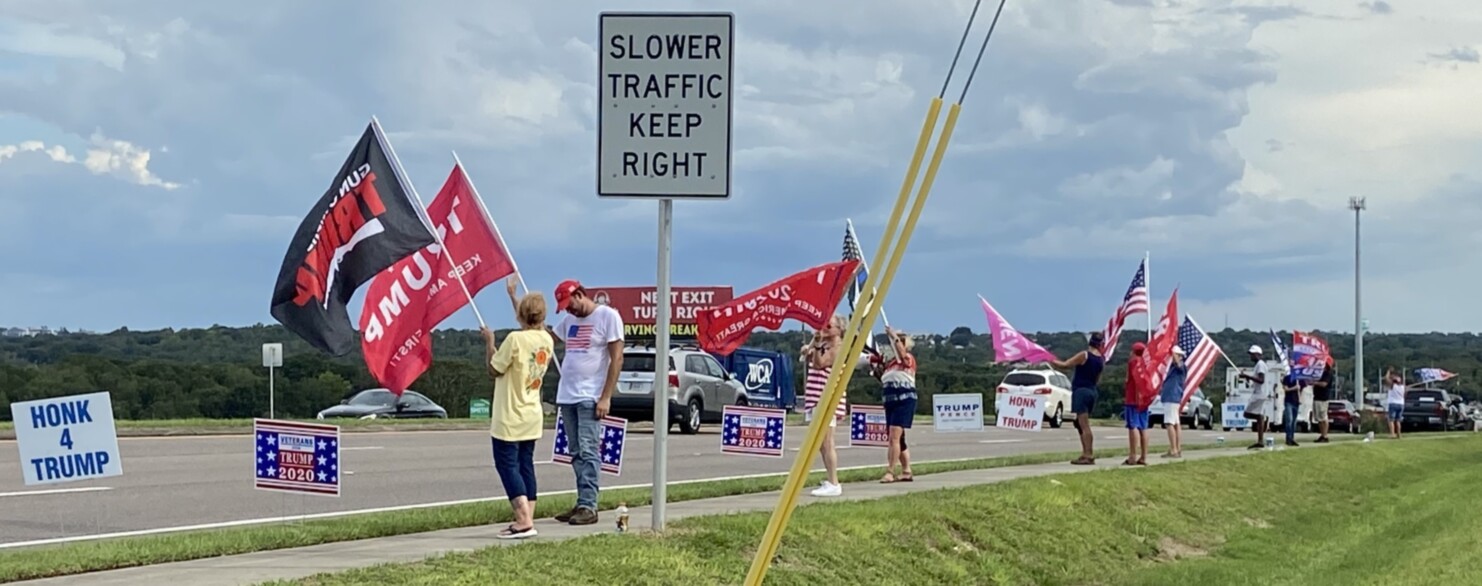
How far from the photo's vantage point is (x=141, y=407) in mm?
42750

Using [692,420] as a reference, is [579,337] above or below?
above

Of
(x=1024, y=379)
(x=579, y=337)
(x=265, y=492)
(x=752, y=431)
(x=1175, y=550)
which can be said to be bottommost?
(x=1175, y=550)

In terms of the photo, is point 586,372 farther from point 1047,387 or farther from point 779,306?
point 1047,387

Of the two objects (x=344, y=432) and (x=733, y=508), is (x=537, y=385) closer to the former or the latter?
(x=733, y=508)

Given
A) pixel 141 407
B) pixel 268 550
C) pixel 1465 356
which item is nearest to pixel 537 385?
pixel 268 550

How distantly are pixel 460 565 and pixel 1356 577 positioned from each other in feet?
24.1

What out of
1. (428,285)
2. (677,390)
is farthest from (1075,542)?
(677,390)

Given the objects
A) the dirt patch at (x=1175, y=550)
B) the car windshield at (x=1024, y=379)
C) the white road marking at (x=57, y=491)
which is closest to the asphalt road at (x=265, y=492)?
the white road marking at (x=57, y=491)

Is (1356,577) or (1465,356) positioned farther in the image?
(1465,356)

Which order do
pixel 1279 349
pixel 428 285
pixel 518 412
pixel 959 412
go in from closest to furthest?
pixel 518 412 → pixel 428 285 → pixel 959 412 → pixel 1279 349

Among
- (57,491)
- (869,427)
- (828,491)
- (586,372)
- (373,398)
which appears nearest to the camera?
(586,372)

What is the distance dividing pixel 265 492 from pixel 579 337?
18.9 ft

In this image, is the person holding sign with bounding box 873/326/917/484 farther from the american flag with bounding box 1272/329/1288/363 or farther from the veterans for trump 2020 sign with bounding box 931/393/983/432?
the american flag with bounding box 1272/329/1288/363

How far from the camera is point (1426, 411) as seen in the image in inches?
2200
